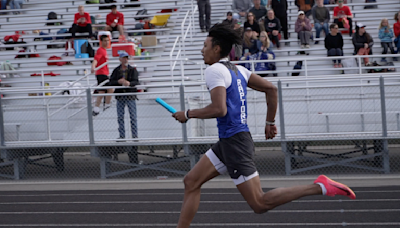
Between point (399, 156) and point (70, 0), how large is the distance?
48.1 ft

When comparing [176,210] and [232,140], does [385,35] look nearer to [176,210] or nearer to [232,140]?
[176,210]

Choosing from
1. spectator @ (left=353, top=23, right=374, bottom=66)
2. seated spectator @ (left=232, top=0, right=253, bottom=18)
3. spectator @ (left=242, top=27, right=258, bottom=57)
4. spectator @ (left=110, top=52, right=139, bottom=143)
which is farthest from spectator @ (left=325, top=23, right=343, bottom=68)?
spectator @ (left=110, top=52, right=139, bottom=143)

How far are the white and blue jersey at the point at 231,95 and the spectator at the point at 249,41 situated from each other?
10097 millimetres

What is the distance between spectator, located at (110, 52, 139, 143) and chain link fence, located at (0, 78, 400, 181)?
0.02 m

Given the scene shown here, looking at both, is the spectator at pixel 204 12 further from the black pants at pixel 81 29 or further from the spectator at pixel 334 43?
the spectator at pixel 334 43

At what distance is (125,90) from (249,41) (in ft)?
15.1

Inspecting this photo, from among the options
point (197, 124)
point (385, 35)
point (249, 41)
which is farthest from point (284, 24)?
point (197, 124)

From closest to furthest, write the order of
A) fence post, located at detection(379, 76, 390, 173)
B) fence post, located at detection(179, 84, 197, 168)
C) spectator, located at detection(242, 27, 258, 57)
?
1. fence post, located at detection(379, 76, 390, 173)
2. fence post, located at detection(179, 84, 197, 168)
3. spectator, located at detection(242, 27, 258, 57)

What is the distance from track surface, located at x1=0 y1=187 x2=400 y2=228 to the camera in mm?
6867

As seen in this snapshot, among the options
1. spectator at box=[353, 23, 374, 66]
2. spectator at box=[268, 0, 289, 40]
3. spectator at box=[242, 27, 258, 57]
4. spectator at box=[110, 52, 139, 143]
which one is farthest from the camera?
spectator at box=[268, 0, 289, 40]

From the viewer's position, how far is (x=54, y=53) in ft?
60.4

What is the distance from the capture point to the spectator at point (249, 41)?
14498 millimetres

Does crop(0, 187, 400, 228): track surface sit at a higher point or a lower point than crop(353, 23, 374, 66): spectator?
lower

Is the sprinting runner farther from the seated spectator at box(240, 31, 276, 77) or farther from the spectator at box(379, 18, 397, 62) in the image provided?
the spectator at box(379, 18, 397, 62)
